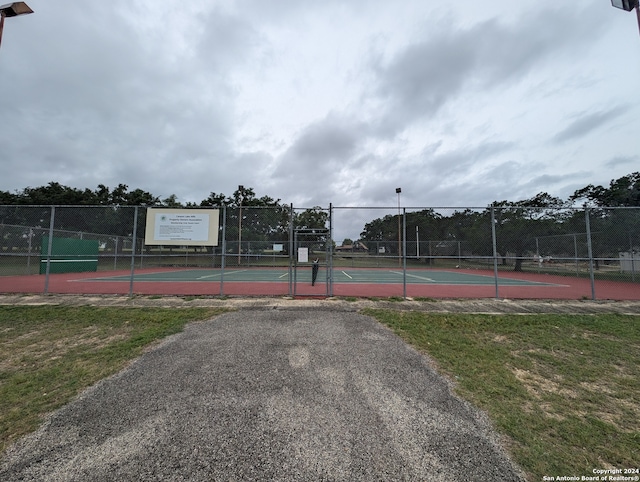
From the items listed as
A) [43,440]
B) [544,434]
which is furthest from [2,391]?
[544,434]

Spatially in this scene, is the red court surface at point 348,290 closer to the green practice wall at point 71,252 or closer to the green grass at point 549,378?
the green grass at point 549,378

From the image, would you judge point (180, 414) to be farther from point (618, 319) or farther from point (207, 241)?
point (618, 319)

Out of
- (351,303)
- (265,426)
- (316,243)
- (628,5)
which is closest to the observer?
(265,426)

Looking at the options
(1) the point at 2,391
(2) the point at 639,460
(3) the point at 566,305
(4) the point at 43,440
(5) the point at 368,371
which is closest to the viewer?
(2) the point at 639,460

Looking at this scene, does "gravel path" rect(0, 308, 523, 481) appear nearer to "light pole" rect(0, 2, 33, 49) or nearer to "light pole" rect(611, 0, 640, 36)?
"light pole" rect(0, 2, 33, 49)

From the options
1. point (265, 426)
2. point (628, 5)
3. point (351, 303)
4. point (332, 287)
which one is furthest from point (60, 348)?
point (628, 5)

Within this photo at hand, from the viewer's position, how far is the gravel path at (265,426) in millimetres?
1964

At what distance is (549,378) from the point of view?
3.53 m

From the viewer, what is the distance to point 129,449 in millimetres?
2170

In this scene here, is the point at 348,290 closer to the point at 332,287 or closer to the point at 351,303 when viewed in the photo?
the point at 332,287

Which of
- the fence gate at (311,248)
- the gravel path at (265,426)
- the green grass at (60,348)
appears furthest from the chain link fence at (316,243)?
the gravel path at (265,426)

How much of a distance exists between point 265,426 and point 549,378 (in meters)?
3.58

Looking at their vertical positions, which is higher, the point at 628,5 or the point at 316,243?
the point at 628,5

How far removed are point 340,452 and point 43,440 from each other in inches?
96.4
